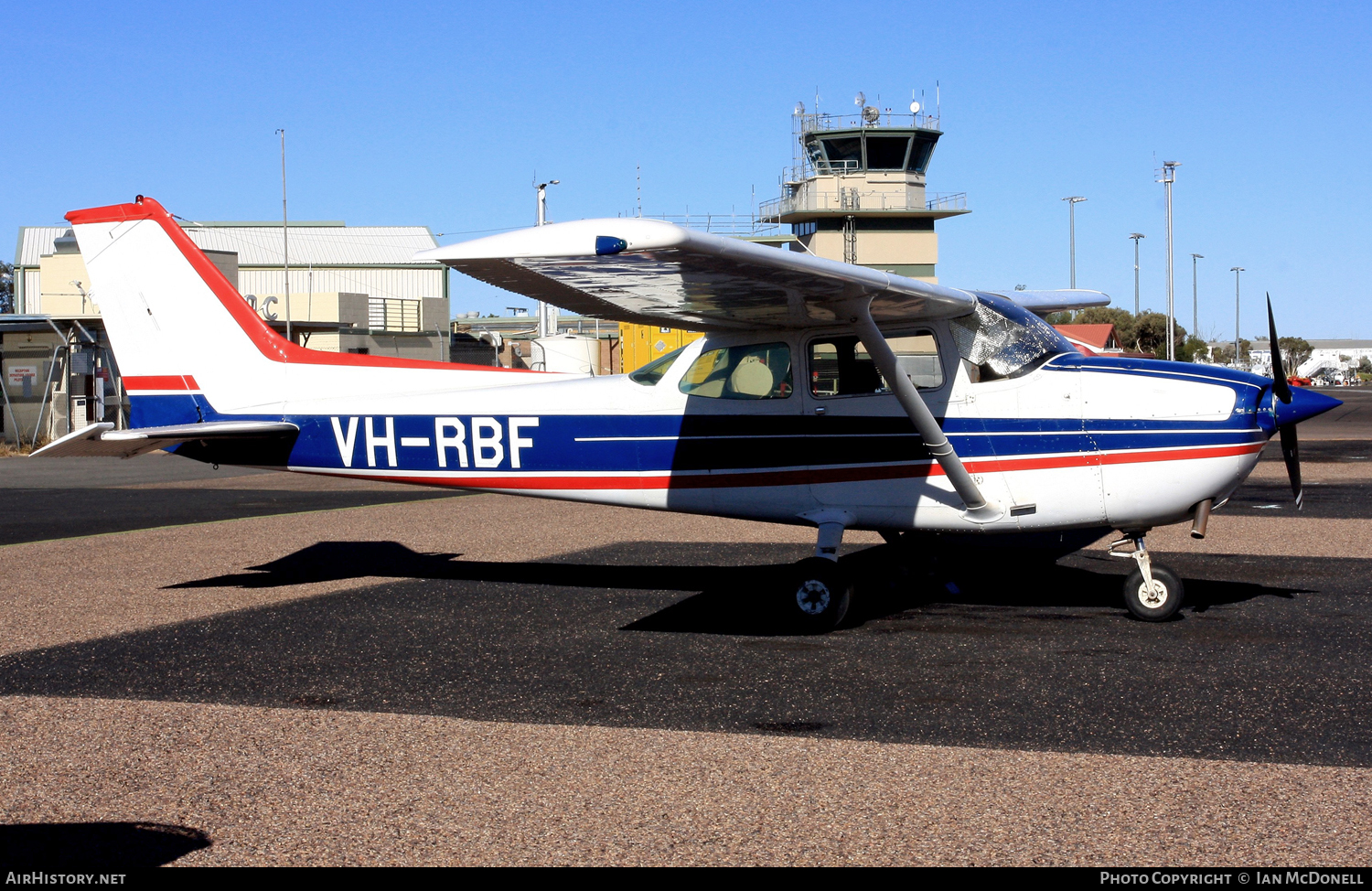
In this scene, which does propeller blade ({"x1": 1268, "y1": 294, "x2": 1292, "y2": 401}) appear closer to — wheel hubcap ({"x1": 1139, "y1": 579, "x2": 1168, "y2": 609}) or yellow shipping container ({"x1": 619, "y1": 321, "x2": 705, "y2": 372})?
wheel hubcap ({"x1": 1139, "y1": 579, "x2": 1168, "y2": 609})

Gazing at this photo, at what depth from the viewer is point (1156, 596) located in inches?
304

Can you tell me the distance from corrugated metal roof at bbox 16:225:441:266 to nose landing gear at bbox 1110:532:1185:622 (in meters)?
65.5

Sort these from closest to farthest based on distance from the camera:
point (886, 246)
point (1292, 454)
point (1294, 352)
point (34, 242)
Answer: point (1292, 454) < point (886, 246) < point (34, 242) < point (1294, 352)

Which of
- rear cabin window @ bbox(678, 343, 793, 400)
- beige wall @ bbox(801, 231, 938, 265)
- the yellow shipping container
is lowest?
rear cabin window @ bbox(678, 343, 793, 400)

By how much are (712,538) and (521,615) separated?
14.3ft

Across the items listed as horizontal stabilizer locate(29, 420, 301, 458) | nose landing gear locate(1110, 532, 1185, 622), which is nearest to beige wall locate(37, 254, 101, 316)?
horizontal stabilizer locate(29, 420, 301, 458)

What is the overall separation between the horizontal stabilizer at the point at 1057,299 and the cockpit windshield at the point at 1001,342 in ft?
7.95

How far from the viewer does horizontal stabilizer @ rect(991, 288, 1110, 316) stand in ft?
35.8

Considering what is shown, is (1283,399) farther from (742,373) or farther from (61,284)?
(61,284)

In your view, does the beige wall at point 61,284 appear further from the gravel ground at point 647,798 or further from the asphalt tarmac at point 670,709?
the gravel ground at point 647,798

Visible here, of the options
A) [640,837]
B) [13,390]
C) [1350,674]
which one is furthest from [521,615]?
[13,390]

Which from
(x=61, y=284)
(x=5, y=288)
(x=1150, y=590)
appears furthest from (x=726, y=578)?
(x=5, y=288)

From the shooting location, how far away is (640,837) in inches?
157

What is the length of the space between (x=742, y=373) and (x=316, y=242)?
231 feet
